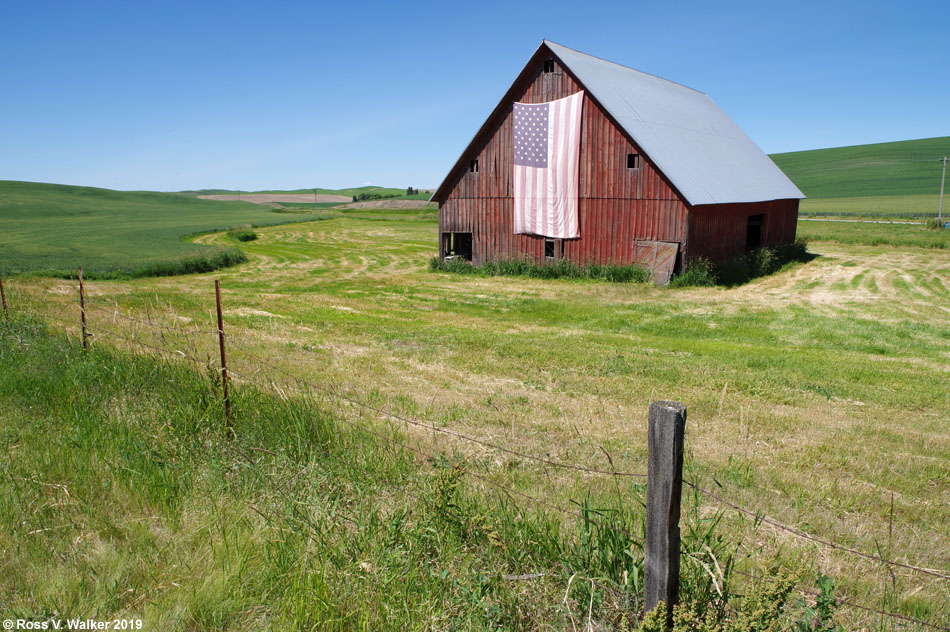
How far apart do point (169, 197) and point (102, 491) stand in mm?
154047

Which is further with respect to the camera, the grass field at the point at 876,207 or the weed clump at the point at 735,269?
the grass field at the point at 876,207

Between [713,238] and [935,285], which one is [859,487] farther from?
[935,285]

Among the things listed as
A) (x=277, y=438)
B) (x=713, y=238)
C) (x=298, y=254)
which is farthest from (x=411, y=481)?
(x=298, y=254)

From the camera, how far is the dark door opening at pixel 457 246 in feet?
98.4

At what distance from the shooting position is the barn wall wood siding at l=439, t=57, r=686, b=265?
23.1 meters

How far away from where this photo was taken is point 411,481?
185 inches

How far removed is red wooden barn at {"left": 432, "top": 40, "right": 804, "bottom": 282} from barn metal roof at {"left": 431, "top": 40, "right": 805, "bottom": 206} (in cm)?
7

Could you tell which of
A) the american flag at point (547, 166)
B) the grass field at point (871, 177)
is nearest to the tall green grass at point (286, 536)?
the american flag at point (547, 166)

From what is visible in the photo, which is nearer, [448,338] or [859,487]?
[859,487]

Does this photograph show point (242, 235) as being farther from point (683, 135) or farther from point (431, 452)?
point (431, 452)

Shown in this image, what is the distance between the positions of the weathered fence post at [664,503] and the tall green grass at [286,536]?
24 centimetres
